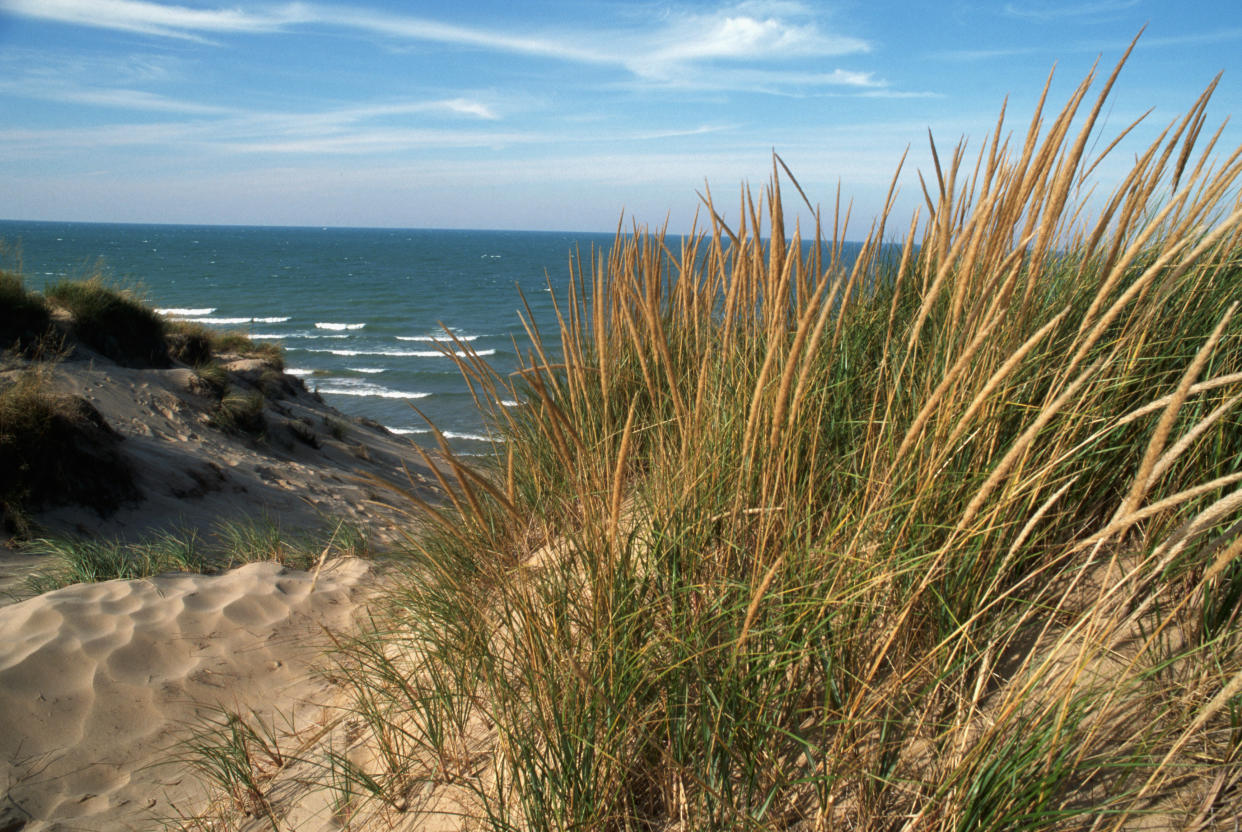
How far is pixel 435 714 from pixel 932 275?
1.98 m

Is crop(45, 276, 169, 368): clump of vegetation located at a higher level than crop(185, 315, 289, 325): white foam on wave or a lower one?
higher

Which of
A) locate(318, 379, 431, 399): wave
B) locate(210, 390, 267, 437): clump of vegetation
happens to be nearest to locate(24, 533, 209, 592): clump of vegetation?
locate(210, 390, 267, 437): clump of vegetation

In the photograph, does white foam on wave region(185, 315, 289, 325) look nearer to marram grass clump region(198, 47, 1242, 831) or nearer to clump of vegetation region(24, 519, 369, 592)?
clump of vegetation region(24, 519, 369, 592)

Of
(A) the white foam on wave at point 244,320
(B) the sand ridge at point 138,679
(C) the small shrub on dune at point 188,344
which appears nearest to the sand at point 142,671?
(B) the sand ridge at point 138,679

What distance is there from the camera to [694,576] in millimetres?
1470

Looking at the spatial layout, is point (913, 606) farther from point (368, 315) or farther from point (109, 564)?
point (368, 315)

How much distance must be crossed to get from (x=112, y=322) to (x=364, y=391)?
320 inches

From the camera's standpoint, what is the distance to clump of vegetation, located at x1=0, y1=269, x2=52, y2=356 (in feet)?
24.2

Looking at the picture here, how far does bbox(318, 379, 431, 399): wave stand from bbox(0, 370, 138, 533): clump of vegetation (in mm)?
10454

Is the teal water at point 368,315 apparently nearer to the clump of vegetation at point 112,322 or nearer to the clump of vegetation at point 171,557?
the clump of vegetation at point 112,322

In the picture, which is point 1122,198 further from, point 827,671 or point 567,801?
point 567,801

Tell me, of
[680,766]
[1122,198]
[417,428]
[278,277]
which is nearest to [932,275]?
[1122,198]

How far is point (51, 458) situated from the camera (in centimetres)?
514

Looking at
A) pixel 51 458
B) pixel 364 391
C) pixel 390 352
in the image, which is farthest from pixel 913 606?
pixel 390 352
